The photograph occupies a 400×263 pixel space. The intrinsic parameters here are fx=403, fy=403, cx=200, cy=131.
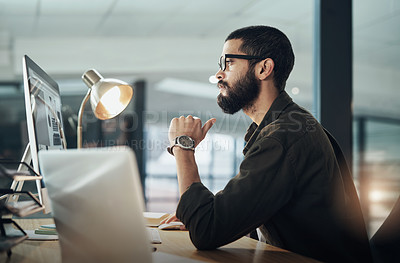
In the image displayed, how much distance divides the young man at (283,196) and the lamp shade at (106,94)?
0.21 metres

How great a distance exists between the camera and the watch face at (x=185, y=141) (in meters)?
1.26

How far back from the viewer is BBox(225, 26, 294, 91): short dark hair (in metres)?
1.44

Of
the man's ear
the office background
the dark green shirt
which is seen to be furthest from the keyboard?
the office background

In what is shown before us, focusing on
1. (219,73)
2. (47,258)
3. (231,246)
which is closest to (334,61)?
(219,73)

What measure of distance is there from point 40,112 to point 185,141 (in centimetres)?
44

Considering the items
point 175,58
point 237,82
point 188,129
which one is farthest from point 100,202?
point 175,58

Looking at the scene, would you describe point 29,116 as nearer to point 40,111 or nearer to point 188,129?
point 40,111

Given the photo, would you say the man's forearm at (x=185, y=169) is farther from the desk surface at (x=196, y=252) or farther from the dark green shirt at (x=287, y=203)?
the desk surface at (x=196, y=252)

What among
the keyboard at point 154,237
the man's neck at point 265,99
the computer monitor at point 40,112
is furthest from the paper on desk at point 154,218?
the man's neck at point 265,99

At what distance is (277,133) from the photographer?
111 centimetres

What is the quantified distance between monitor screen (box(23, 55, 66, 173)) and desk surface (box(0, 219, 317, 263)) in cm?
23

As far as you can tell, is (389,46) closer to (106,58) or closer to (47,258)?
(47,258)

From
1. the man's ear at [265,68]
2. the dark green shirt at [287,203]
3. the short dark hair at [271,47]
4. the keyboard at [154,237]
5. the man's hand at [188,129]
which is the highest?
the short dark hair at [271,47]

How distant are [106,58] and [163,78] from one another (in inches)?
36.5
